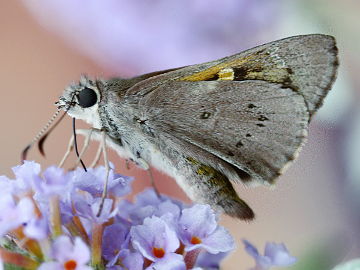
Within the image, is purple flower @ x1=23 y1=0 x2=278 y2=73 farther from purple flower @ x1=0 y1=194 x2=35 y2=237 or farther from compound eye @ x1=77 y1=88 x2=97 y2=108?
purple flower @ x1=0 y1=194 x2=35 y2=237

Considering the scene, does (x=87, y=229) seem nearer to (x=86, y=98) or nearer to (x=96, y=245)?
(x=96, y=245)

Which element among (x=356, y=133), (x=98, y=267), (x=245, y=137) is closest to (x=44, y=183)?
(x=98, y=267)

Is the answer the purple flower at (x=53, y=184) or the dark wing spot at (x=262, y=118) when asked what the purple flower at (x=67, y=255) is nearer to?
the purple flower at (x=53, y=184)

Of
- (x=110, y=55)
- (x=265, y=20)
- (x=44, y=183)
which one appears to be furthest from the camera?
(x=110, y=55)

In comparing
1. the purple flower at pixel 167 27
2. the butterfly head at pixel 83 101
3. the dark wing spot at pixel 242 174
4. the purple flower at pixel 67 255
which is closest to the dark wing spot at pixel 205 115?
the dark wing spot at pixel 242 174

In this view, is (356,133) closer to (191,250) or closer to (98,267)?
(191,250)
